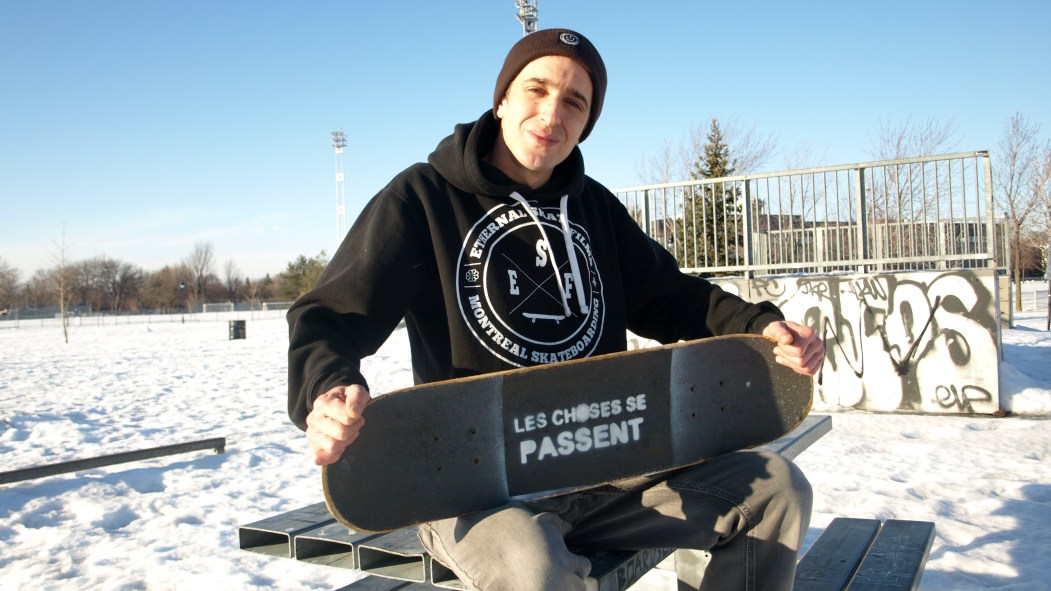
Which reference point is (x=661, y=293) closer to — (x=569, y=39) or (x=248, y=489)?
(x=569, y=39)

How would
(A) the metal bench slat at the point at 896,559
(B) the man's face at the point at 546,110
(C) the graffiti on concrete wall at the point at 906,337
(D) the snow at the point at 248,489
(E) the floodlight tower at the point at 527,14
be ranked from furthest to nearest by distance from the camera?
(E) the floodlight tower at the point at 527,14
(C) the graffiti on concrete wall at the point at 906,337
(D) the snow at the point at 248,489
(A) the metal bench slat at the point at 896,559
(B) the man's face at the point at 546,110

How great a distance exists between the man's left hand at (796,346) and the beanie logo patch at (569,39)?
93cm

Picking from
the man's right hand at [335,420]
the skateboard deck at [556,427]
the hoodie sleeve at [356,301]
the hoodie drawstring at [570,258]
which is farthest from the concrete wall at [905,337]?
the man's right hand at [335,420]

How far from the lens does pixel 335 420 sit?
4.50 ft

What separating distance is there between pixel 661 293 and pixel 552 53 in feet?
2.66

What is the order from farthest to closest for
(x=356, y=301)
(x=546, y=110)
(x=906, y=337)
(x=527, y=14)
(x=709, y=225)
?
(x=527, y=14) < (x=709, y=225) < (x=906, y=337) < (x=546, y=110) < (x=356, y=301)

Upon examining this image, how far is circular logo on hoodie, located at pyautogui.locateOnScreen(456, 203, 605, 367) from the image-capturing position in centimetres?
187

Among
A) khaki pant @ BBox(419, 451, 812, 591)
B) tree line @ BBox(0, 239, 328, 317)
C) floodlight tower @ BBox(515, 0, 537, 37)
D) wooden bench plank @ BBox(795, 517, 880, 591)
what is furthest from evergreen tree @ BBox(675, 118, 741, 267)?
tree line @ BBox(0, 239, 328, 317)

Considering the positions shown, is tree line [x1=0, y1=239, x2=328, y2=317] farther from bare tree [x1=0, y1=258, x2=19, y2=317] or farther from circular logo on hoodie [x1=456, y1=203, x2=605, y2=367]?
circular logo on hoodie [x1=456, y1=203, x2=605, y2=367]

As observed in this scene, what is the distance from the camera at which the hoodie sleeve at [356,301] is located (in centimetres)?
153

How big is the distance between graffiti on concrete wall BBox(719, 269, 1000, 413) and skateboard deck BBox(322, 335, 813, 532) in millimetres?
5632

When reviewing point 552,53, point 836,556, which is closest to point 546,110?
point 552,53

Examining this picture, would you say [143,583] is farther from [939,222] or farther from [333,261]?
[939,222]

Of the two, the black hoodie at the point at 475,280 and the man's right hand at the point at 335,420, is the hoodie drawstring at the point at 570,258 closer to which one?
the black hoodie at the point at 475,280
